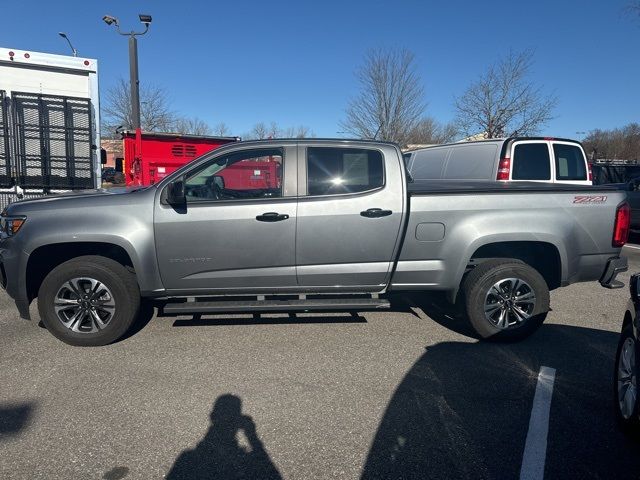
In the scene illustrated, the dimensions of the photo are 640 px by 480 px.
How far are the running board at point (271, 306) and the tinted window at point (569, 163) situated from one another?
6.37 metres

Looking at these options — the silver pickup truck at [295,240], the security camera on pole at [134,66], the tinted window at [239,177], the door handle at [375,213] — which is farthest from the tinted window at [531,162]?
the security camera on pole at [134,66]

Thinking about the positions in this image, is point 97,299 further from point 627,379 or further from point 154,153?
point 154,153

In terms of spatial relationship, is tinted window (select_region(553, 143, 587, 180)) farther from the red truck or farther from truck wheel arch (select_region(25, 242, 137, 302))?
truck wheel arch (select_region(25, 242, 137, 302))

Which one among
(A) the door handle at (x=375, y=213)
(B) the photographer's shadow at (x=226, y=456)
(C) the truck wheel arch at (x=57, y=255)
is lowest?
(B) the photographer's shadow at (x=226, y=456)

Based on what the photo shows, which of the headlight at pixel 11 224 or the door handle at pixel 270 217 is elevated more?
the door handle at pixel 270 217

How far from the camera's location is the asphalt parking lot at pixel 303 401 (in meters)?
2.72

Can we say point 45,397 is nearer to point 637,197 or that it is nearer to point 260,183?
point 260,183

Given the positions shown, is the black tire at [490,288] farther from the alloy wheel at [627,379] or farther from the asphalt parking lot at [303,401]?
the alloy wheel at [627,379]

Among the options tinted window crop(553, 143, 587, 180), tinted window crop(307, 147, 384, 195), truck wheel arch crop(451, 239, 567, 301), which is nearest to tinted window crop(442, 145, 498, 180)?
tinted window crop(553, 143, 587, 180)

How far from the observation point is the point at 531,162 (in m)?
8.66

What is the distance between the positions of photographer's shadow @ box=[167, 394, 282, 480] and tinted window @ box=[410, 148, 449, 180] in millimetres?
7750

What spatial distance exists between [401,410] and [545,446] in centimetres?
92

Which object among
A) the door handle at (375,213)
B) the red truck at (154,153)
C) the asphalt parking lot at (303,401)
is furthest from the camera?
the red truck at (154,153)

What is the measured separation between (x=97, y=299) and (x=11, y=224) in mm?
1034
